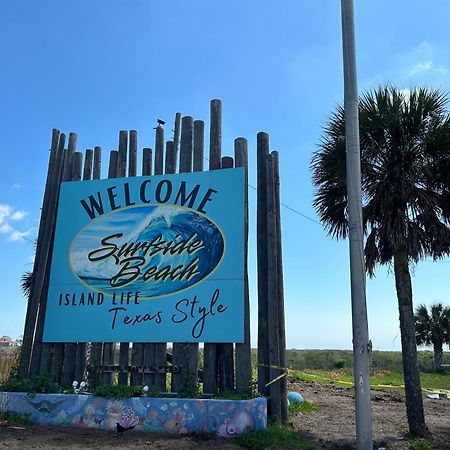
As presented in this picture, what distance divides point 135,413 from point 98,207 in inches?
172

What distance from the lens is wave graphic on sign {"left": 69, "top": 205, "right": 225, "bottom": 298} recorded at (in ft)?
32.9

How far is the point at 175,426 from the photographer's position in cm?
863

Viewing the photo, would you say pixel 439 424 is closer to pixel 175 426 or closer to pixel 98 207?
pixel 175 426

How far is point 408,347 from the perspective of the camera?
988 centimetres

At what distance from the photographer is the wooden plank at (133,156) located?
443 inches

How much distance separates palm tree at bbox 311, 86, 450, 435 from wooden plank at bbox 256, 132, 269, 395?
1465 millimetres

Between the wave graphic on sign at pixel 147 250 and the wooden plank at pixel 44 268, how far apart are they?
744 mm

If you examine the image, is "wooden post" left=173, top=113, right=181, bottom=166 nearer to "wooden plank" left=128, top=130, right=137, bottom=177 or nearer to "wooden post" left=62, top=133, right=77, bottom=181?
"wooden plank" left=128, top=130, right=137, bottom=177

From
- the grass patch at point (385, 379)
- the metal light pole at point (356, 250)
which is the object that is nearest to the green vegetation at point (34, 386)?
the metal light pole at point (356, 250)

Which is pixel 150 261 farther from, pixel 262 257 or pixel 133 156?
pixel 133 156

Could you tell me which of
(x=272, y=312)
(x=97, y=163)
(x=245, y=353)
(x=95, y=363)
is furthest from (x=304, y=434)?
(x=97, y=163)

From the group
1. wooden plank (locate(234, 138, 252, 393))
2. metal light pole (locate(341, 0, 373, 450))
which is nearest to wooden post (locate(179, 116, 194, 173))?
wooden plank (locate(234, 138, 252, 393))

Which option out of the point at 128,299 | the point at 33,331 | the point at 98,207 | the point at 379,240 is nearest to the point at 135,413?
the point at 128,299

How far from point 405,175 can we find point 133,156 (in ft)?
18.6
